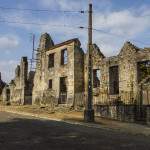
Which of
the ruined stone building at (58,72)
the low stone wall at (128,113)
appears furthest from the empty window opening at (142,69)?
the ruined stone building at (58,72)

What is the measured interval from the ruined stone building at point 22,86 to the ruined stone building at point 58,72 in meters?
3.46

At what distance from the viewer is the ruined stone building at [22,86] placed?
45.5 m

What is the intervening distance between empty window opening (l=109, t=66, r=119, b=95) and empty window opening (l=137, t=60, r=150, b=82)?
299 cm

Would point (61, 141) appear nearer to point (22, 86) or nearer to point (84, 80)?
point (84, 80)

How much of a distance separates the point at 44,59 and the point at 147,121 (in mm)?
20069

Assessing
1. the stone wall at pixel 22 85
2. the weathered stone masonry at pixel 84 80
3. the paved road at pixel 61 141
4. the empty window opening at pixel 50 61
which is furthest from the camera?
the stone wall at pixel 22 85

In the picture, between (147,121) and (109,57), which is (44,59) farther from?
(147,121)

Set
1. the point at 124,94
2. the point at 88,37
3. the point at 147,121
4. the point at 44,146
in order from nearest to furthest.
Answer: the point at 44,146 < the point at 147,121 < the point at 88,37 < the point at 124,94

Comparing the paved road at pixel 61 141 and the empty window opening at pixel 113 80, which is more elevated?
the empty window opening at pixel 113 80

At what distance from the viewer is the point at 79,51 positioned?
35.4 metres

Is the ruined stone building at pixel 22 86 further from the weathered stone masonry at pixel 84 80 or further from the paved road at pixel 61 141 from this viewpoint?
the paved road at pixel 61 141

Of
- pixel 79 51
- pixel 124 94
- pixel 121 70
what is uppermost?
pixel 79 51

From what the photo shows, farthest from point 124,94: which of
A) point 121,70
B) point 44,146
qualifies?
point 44,146

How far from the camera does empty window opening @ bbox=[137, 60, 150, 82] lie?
27.9m
